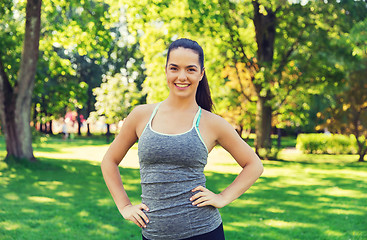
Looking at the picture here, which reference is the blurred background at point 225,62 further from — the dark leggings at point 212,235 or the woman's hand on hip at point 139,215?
the woman's hand on hip at point 139,215

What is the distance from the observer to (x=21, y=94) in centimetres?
1490

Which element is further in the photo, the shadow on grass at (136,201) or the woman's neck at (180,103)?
the shadow on grass at (136,201)

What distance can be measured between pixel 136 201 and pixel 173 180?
795 cm

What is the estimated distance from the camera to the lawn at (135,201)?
24.5ft

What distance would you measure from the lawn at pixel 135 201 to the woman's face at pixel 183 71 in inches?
A: 205

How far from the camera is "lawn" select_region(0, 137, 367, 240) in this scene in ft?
24.5

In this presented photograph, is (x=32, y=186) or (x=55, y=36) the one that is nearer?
(x=32, y=186)

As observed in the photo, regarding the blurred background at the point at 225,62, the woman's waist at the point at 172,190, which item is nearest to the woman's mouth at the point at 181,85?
the woman's waist at the point at 172,190

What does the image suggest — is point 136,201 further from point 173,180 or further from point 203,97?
point 173,180

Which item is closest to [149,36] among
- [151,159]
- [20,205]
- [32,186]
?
[32,186]

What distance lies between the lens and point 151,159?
2293mm

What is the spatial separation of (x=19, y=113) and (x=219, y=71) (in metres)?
11.1

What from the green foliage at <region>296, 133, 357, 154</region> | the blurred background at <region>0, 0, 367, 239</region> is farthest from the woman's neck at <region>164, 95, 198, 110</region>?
the green foliage at <region>296, 133, 357, 154</region>

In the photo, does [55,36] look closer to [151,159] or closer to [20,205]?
[20,205]
